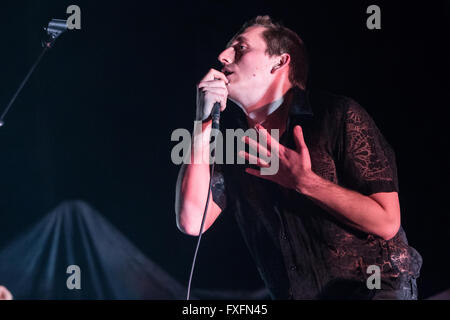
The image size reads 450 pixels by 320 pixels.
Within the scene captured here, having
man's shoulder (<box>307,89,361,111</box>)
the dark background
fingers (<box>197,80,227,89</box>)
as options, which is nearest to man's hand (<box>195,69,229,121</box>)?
fingers (<box>197,80,227,89</box>)

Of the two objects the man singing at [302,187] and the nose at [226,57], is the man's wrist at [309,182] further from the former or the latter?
the nose at [226,57]

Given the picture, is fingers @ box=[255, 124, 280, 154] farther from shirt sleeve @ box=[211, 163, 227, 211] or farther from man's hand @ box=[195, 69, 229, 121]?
shirt sleeve @ box=[211, 163, 227, 211]

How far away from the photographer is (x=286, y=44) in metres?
2.03

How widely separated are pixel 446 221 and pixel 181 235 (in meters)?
1.31

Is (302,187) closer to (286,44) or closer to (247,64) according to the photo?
(247,64)

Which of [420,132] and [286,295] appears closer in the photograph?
[286,295]

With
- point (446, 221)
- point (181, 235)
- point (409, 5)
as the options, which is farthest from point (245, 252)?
point (409, 5)

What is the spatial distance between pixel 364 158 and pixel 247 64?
704 mm

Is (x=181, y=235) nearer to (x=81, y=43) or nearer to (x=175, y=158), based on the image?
(x=175, y=158)

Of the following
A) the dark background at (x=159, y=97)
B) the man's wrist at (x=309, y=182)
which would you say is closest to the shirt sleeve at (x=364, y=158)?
the man's wrist at (x=309, y=182)

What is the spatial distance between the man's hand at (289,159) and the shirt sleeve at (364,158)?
17 centimetres

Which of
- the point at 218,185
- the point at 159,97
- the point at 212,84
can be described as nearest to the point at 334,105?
the point at 212,84

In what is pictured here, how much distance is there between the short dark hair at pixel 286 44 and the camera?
2006mm
